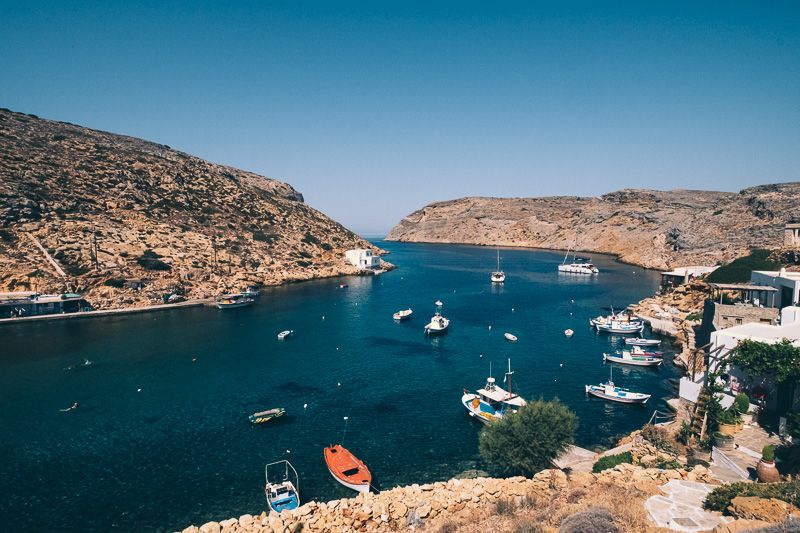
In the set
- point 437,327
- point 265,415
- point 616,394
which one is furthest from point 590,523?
point 437,327

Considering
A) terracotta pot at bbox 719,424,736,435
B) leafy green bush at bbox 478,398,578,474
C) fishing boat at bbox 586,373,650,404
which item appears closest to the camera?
terracotta pot at bbox 719,424,736,435

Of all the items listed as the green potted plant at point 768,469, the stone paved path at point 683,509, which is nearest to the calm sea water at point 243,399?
the stone paved path at point 683,509

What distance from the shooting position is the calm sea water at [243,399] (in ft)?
82.8

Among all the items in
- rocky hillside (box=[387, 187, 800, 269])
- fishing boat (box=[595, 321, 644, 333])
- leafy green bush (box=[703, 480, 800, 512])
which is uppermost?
rocky hillside (box=[387, 187, 800, 269])

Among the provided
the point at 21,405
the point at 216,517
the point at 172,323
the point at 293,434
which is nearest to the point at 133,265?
the point at 172,323

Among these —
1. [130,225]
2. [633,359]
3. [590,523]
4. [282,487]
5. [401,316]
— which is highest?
[130,225]

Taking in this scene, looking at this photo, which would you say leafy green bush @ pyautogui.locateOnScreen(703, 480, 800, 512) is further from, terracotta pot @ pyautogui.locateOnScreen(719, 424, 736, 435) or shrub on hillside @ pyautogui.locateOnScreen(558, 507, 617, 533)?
terracotta pot @ pyautogui.locateOnScreen(719, 424, 736, 435)

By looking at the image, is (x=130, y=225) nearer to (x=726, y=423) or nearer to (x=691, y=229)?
(x=726, y=423)

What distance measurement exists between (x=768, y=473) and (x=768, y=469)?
6.5 inches

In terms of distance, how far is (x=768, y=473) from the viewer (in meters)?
17.5

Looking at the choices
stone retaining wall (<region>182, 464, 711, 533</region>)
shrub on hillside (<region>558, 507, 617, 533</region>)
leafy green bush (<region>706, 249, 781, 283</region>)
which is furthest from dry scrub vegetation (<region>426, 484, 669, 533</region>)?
leafy green bush (<region>706, 249, 781, 283</region>)

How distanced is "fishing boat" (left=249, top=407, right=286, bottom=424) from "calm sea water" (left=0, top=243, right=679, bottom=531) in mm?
646

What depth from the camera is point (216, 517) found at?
22.7m

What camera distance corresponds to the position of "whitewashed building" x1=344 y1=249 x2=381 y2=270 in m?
121
